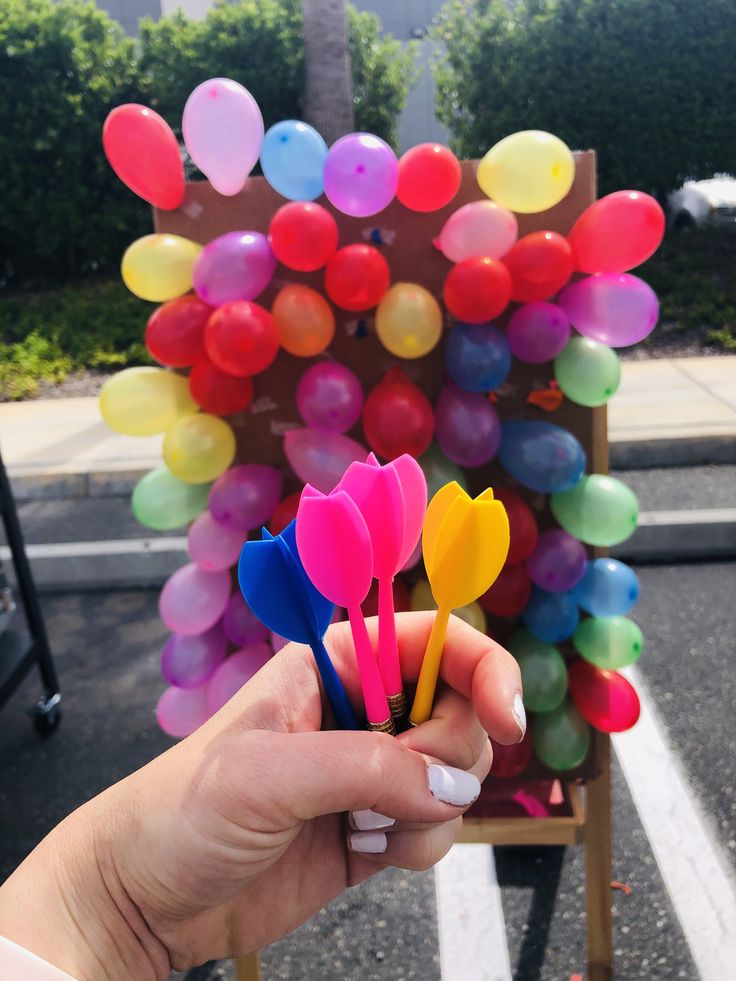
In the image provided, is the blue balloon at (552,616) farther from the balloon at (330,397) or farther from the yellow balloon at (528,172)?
the yellow balloon at (528,172)

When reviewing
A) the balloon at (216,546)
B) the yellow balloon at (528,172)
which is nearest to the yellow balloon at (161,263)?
the balloon at (216,546)

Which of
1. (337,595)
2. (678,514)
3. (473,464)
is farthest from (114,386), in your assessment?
(678,514)

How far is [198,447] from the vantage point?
161 cm

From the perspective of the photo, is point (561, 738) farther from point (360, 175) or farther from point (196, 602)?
point (360, 175)

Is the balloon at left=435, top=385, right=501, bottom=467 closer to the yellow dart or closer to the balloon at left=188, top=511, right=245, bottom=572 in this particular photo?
the balloon at left=188, top=511, right=245, bottom=572

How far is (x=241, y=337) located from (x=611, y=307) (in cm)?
71

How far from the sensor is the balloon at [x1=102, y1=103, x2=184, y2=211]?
4.96 feet

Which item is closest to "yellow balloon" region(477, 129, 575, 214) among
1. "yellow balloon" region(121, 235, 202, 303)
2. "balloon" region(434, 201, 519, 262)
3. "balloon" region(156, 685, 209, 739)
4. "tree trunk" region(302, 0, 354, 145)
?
"balloon" region(434, 201, 519, 262)

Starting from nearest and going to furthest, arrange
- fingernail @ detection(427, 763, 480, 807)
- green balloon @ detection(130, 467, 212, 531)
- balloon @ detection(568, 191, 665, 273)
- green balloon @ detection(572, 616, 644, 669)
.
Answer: fingernail @ detection(427, 763, 480, 807), balloon @ detection(568, 191, 665, 273), green balloon @ detection(572, 616, 644, 669), green balloon @ detection(130, 467, 212, 531)

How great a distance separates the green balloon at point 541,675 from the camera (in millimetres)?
1593

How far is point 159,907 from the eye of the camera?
0.95 metres

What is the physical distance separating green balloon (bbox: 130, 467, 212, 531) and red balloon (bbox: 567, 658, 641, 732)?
0.91 m

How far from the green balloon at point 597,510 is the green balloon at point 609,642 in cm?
18

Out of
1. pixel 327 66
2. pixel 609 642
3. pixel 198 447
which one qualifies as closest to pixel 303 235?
pixel 198 447
